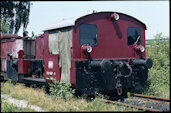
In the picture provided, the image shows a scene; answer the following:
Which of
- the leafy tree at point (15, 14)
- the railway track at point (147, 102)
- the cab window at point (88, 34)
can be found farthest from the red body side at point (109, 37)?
the leafy tree at point (15, 14)

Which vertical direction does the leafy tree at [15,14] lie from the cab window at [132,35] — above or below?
above

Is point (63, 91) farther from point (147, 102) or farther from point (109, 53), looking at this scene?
point (147, 102)

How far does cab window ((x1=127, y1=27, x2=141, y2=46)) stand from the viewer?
8940mm

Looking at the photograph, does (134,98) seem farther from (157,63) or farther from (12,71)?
(12,71)

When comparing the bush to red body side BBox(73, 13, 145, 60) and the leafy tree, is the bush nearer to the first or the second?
red body side BBox(73, 13, 145, 60)

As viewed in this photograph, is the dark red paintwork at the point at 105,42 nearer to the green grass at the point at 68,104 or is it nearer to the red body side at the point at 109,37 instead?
the red body side at the point at 109,37

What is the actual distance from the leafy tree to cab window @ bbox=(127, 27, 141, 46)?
21510mm

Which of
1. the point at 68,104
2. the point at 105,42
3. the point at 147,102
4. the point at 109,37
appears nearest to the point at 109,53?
the point at 105,42

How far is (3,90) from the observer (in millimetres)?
9758

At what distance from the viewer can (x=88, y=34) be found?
781 centimetres

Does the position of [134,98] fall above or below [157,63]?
below

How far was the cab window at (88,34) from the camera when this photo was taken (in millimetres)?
7650

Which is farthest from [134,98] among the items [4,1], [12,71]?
[4,1]

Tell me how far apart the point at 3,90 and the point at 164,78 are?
23.2ft
